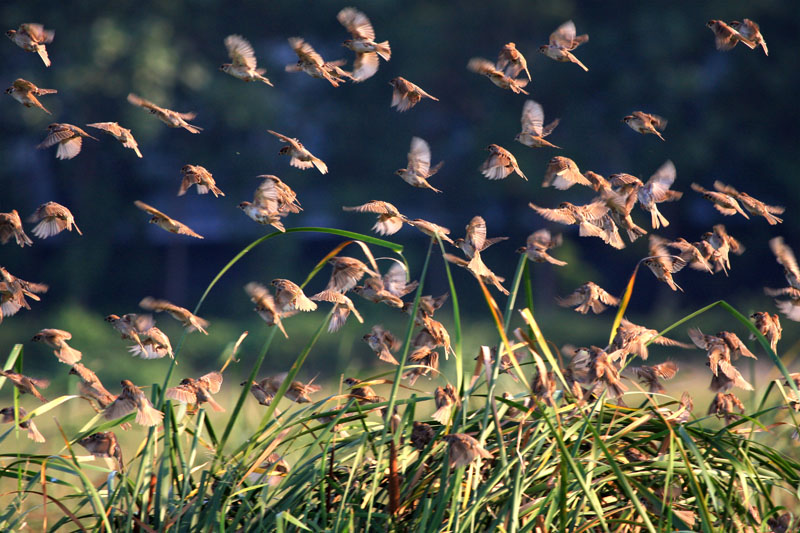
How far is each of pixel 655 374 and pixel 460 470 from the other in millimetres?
662

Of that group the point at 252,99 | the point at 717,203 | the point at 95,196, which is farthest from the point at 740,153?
the point at 717,203

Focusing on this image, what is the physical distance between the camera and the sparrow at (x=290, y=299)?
2.16 meters

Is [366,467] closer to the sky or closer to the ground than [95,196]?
closer to the sky

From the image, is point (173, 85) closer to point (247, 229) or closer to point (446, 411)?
point (247, 229)

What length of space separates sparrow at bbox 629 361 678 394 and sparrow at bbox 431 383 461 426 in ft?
1.67

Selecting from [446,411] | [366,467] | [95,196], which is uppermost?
[446,411]

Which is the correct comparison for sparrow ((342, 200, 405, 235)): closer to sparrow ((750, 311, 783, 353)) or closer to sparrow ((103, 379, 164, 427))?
sparrow ((103, 379, 164, 427))

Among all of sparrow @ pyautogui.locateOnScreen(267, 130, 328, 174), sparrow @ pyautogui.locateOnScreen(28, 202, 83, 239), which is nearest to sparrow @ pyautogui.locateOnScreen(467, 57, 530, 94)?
sparrow @ pyautogui.locateOnScreen(267, 130, 328, 174)

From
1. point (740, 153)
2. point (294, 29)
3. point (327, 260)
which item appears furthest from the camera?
point (294, 29)

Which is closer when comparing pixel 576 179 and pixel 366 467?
pixel 366 467

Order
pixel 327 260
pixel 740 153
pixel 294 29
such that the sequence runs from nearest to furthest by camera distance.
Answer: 1. pixel 327 260
2. pixel 740 153
3. pixel 294 29

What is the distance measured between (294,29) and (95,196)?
542 centimetres

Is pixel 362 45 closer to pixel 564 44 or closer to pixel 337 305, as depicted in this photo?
pixel 564 44

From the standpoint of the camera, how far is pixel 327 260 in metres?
2.16
